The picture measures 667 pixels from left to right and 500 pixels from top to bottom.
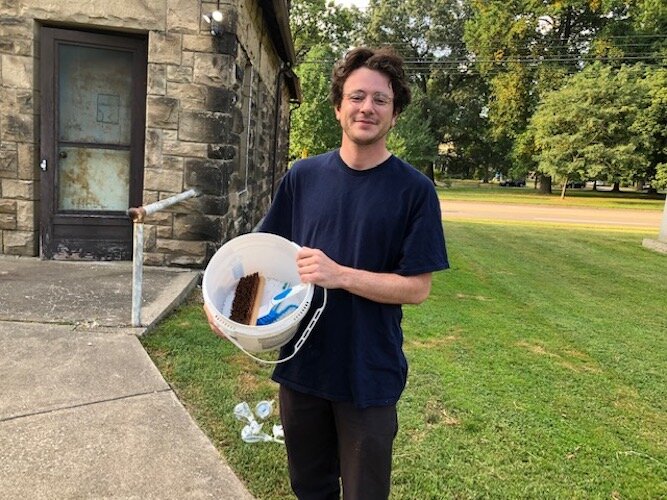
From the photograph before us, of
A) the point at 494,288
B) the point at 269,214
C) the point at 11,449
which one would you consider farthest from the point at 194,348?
the point at 494,288

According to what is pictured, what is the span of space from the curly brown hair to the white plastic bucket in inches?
21.2

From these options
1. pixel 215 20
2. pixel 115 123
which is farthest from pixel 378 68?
pixel 115 123

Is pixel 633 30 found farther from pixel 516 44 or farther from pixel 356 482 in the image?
pixel 356 482

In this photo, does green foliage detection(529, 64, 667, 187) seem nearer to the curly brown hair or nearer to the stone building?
the stone building

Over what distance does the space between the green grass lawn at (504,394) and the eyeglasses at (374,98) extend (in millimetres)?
1651

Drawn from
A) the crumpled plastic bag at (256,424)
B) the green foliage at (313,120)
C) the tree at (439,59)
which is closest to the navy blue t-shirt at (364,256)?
the crumpled plastic bag at (256,424)

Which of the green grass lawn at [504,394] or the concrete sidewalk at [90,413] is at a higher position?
the concrete sidewalk at [90,413]

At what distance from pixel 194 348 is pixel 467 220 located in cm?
1326

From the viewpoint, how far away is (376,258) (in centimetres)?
171

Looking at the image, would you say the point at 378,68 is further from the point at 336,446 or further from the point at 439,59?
the point at 439,59

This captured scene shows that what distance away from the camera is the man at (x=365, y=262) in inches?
65.7

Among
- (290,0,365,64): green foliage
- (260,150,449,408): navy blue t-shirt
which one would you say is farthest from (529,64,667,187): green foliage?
(260,150,449,408): navy blue t-shirt

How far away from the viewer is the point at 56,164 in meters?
5.28

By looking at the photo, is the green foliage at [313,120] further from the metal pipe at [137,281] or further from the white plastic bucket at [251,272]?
the white plastic bucket at [251,272]
